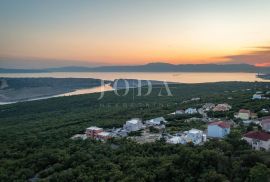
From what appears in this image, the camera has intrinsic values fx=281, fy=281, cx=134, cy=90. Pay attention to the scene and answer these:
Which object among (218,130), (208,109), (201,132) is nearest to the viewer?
(201,132)

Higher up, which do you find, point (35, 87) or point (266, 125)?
point (266, 125)

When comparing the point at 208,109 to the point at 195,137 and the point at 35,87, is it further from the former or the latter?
the point at 35,87

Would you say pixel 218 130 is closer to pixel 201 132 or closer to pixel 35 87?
pixel 201 132

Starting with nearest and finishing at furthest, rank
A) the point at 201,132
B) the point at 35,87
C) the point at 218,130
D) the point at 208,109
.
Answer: the point at 201,132, the point at 218,130, the point at 208,109, the point at 35,87

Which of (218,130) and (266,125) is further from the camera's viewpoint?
(266,125)

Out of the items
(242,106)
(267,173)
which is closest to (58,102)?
(242,106)

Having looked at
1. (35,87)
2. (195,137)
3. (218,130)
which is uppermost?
(218,130)

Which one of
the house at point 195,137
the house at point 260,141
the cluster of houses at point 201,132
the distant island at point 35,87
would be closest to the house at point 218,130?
the cluster of houses at point 201,132

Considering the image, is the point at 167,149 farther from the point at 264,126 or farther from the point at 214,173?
the point at 264,126

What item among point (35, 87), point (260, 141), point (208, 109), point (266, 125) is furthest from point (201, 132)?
point (35, 87)

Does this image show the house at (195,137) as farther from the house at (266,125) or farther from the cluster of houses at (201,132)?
the house at (266,125)

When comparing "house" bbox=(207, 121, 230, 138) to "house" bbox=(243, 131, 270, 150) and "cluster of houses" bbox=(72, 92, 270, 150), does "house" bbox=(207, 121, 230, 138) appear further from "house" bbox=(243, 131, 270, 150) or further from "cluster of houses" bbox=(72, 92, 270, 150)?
"house" bbox=(243, 131, 270, 150)
